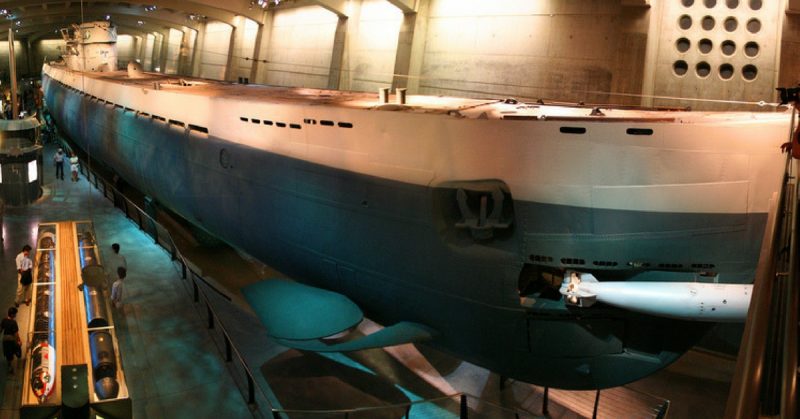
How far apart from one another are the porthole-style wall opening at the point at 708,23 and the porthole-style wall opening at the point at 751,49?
687 millimetres

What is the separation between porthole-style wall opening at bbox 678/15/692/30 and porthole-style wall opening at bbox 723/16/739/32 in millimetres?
590

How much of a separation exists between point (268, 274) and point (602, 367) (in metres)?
6.82

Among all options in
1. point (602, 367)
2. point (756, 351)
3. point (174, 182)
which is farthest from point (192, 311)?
point (756, 351)

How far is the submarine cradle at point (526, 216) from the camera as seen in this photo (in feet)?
19.2

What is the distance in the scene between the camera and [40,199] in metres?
14.1

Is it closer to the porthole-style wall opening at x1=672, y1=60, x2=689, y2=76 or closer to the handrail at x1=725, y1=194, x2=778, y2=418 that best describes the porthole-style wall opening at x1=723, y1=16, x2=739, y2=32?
the porthole-style wall opening at x1=672, y1=60, x2=689, y2=76

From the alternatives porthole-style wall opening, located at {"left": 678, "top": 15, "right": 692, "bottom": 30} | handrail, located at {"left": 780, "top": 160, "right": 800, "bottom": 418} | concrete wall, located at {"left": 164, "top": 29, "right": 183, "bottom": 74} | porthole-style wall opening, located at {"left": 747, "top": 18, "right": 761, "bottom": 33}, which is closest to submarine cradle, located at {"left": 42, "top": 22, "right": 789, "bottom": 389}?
handrail, located at {"left": 780, "top": 160, "right": 800, "bottom": 418}

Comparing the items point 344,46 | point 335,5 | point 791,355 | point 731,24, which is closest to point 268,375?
point 791,355

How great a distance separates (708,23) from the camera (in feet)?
37.0

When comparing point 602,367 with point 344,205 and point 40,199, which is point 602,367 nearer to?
point 344,205

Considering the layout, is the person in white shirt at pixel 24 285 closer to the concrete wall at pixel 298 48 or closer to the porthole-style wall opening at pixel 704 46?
the porthole-style wall opening at pixel 704 46

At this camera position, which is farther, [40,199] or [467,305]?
[40,199]

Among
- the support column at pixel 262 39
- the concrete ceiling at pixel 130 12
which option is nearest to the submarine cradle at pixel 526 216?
the concrete ceiling at pixel 130 12

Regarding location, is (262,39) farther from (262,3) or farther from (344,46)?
(344,46)
